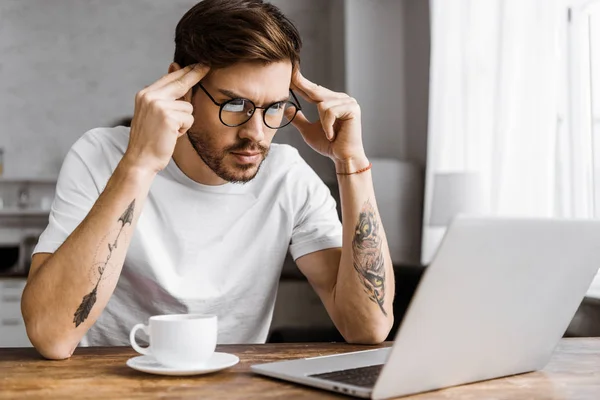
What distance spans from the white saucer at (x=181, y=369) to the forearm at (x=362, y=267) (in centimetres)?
39

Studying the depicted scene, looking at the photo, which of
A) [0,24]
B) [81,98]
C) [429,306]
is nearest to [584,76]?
[429,306]

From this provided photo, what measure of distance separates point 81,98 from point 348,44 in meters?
2.09

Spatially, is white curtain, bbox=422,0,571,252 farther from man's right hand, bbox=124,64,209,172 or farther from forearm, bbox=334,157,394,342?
man's right hand, bbox=124,64,209,172

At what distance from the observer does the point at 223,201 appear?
1611 mm

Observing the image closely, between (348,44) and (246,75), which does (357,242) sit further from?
(348,44)

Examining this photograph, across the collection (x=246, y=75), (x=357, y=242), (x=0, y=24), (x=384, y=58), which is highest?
(x=0, y=24)

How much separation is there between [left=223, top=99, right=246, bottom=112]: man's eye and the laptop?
0.62m

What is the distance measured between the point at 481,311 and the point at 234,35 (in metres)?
0.83

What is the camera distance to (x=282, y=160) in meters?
1.71

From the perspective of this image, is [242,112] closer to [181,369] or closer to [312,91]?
[312,91]

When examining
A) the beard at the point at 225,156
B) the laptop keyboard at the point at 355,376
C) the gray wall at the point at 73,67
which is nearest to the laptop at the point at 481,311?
the laptop keyboard at the point at 355,376

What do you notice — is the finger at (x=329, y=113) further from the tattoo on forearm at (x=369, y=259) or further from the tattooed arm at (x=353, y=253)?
the tattoo on forearm at (x=369, y=259)

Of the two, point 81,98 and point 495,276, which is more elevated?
point 81,98

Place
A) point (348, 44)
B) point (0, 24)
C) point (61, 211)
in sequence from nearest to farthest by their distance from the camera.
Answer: point (61, 211) < point (348, 44) < point (0, 24)
